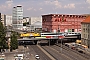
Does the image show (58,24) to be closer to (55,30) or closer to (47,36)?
(55,30)

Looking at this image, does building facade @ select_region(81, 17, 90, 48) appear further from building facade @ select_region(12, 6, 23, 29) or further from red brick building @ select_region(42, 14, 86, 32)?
building facade @ select_region(12, 6, 23, 29)

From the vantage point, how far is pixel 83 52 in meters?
53.8

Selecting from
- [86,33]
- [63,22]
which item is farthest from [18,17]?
[86,33]

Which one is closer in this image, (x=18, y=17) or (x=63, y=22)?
(x=63, y=22)

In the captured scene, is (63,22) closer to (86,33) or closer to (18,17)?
(86,33)

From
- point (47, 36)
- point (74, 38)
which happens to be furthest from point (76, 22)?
point (47, 36)

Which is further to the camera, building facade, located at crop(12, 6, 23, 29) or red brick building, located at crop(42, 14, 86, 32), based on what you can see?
building facade, located at crop(12, 6, 23, 29)

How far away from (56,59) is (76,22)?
60.1m

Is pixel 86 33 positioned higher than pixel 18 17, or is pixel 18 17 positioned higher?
pixel 18 17

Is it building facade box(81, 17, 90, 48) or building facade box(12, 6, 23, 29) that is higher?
building facade box(12, 6, 23, 29)

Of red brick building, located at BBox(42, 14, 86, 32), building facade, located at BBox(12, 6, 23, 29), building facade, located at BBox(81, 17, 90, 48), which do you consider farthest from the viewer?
building facade, located at BBox(12, 6, 23, 29)

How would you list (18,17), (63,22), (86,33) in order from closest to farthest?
(86,33) → (63,22) → (18,17)

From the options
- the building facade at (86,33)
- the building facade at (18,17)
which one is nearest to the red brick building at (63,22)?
the building facade at (86,33)

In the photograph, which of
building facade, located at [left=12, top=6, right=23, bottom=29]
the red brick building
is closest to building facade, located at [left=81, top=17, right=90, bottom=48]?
the red brick building
